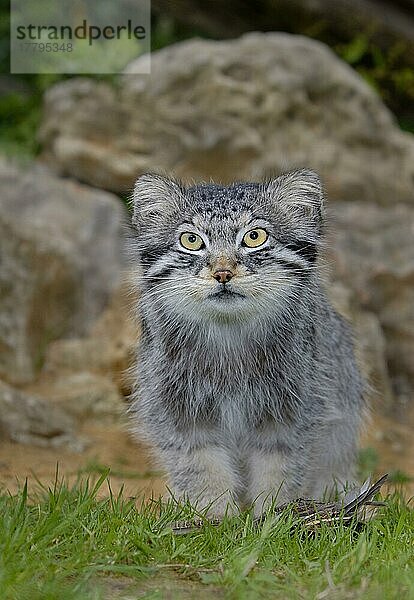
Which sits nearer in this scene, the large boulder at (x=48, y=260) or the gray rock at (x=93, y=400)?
the gray rock at (x=93, y=400)

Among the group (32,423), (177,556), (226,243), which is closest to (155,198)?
(226,243)

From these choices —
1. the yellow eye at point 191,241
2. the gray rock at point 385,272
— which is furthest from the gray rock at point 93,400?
the yellow eye at point 191,241

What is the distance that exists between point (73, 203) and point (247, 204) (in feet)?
16.5

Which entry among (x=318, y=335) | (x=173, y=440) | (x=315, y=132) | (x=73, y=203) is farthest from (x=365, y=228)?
(x=173, y=440)

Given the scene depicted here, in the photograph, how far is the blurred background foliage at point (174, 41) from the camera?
36.9 ft

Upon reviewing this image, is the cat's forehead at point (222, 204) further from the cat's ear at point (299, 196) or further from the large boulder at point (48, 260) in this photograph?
the large boulder at point (48, 260)

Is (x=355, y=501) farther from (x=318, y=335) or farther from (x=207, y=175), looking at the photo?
(x=207, y=175)

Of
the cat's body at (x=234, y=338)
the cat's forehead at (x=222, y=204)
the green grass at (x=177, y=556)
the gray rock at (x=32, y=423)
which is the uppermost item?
the cat's forehead at (x=222, y=204)

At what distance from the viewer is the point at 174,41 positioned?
12.7 m

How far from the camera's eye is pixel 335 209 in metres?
9.47

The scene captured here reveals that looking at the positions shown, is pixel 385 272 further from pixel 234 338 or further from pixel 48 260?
pixel 234 338

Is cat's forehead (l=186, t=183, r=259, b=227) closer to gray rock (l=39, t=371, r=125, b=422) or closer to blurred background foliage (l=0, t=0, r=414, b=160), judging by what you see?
gray rock (l=39, t=371, r=125, b=422)

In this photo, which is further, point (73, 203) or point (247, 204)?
point (73, 203)

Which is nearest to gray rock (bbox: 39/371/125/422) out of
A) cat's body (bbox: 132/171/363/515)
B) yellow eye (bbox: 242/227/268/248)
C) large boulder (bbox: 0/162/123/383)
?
large boulder (bbox: 0/162/123/383)
